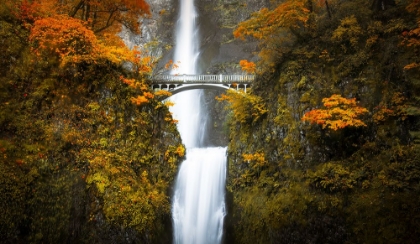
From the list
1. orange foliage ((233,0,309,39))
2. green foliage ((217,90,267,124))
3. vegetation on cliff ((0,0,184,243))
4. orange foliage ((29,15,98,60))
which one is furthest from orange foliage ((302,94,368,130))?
orange foliage ((29,15,98,60))

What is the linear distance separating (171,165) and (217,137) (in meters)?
13.2

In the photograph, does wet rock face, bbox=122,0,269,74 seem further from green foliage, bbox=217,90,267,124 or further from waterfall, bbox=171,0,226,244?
green foliage, bbox=217,90,267,124

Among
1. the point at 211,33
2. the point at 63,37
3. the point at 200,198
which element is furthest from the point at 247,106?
the point at 211,33

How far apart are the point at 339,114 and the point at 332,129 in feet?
2.95

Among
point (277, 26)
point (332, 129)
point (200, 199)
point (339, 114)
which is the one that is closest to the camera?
point (339, 114)

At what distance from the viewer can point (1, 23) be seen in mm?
12305

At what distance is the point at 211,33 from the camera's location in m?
32.8

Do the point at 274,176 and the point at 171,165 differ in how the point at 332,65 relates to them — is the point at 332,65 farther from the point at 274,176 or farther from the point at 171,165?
the point at 171,165

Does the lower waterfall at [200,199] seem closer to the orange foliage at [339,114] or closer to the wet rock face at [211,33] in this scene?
the orange foliage at [339,114]

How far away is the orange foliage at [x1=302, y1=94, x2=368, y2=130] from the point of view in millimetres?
9836

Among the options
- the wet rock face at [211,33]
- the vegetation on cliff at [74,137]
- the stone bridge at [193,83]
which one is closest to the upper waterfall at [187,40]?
the wet rock face at [211,33]

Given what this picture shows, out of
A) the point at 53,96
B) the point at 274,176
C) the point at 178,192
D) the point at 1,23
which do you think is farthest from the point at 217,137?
the point at 1,23

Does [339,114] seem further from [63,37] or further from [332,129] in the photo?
[63,37]

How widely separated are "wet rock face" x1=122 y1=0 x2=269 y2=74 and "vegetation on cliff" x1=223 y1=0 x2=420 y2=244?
1442 cm
